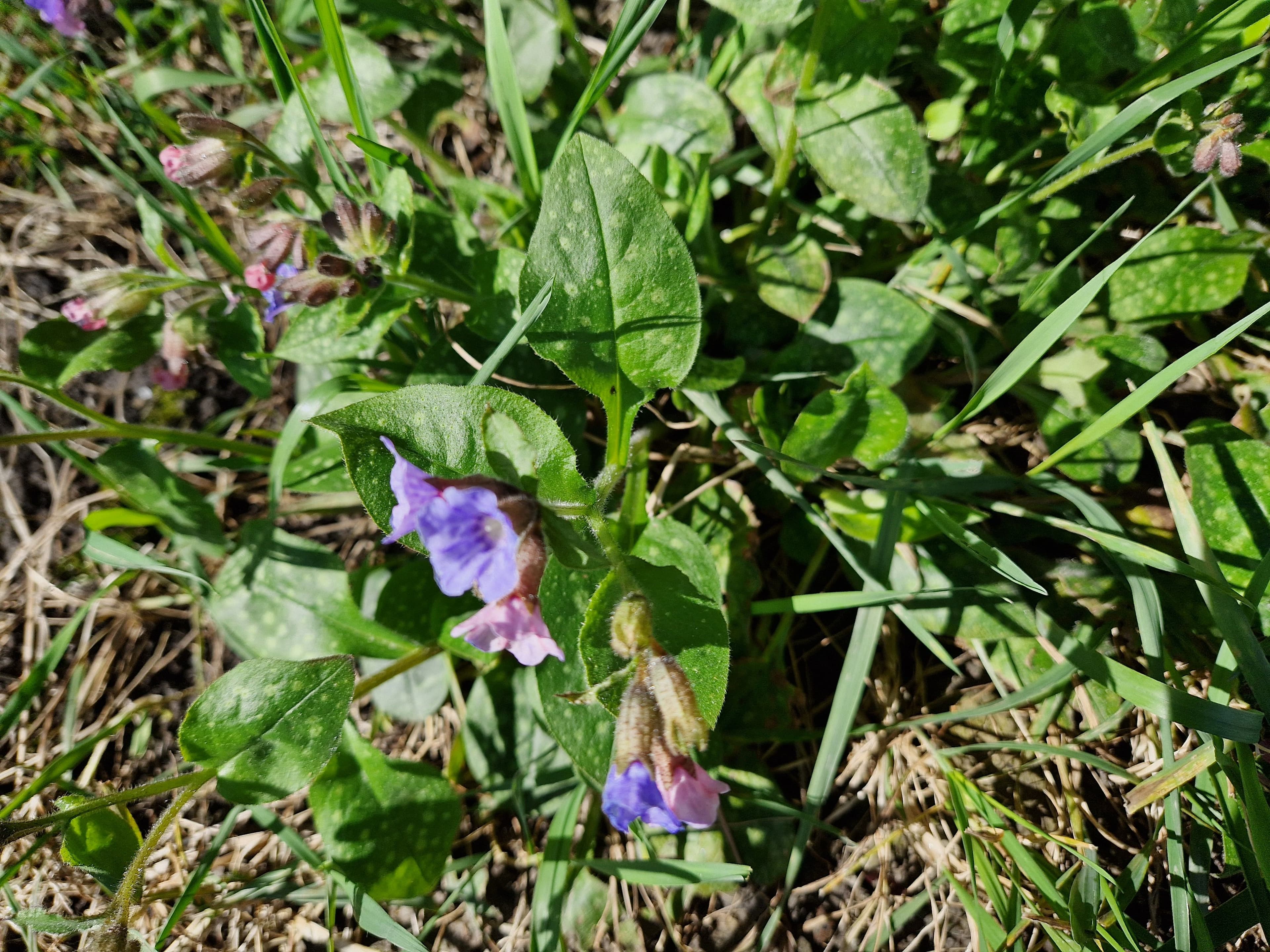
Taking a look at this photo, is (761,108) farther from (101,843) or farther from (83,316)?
(101,843)

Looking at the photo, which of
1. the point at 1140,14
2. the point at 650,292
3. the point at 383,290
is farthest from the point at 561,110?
the point at 1140,14

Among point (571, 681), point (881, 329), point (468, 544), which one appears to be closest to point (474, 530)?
point (468, 544)

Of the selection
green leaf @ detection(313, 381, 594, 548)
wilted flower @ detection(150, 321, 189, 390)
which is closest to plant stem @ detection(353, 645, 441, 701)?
green leaf @ detection(313, 381, 594, 548)

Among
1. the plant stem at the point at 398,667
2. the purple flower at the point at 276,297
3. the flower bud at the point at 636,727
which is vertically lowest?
the plant stem at the point at 398,667

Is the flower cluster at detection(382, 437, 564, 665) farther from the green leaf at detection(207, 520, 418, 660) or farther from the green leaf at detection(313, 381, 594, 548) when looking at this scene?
the green leaf at detection(207, 520, 418, 660)

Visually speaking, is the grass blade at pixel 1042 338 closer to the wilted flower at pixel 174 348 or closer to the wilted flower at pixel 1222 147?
the wilted flower at pixel 1222 147

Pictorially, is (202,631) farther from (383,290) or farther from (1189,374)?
(1189,374)

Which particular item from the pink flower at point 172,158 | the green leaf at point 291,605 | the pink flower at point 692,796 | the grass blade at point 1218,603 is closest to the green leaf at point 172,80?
the pink flower at point 172,158
